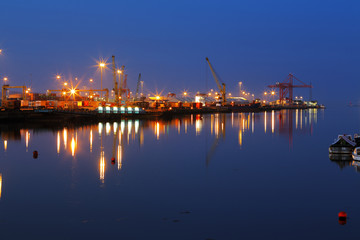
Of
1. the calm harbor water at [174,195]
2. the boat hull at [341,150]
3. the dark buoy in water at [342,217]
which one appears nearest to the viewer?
the calm harbor water at [174,195]

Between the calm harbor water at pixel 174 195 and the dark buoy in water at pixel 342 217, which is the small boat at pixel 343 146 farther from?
the dark buoy in water at pixel 342 217

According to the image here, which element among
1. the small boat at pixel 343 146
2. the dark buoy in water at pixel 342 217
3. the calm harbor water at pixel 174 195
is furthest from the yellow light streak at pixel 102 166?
the small boat at pixel 343 146

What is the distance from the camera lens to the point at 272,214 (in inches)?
631

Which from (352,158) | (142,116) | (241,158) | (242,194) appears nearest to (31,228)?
(242,194)

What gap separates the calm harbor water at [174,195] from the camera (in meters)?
14.2

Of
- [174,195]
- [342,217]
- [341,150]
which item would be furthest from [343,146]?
[174,195]

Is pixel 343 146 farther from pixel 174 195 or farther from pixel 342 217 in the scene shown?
pixel 174 195

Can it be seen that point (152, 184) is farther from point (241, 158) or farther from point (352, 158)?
point (352, 158)

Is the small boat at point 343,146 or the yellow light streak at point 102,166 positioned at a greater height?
the small boat at point 343,146

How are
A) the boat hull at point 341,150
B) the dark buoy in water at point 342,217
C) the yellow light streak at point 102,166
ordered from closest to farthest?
the dark buoy in water at point 342,217, the yellow light streak at point 102,166, the boat hull at point 341,150

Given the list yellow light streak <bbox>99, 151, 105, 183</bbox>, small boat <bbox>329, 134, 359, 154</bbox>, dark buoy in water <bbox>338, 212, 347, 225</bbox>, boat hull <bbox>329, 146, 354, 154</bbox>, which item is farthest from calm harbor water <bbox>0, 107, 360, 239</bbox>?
small boat <bbox>329, 134, 359, 154</bbox>

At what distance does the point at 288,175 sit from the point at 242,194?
6698 mm

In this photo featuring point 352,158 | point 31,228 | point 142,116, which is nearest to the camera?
point 31,228

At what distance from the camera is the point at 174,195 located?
62.6 feet
